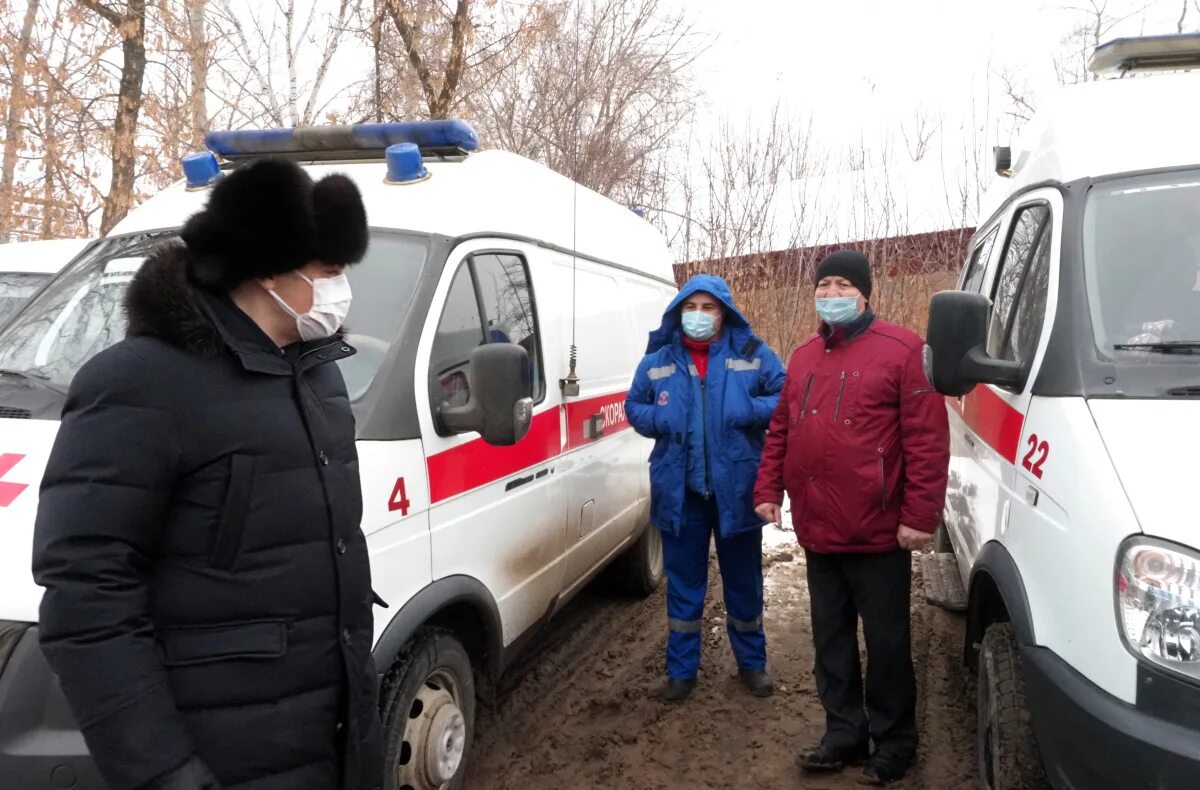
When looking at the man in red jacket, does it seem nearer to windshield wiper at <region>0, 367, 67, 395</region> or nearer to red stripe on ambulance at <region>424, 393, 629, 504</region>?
red stripe on ambulance at <region>424, 393, 629, 504</region>

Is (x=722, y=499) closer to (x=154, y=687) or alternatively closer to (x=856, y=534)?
(x=856, y=534)

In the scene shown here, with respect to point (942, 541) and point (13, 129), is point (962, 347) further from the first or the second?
point (13, 129)

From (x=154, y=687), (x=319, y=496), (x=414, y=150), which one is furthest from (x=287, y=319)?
(x=414, y=150)

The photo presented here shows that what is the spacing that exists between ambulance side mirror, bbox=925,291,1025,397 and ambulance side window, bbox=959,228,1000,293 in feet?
5.05

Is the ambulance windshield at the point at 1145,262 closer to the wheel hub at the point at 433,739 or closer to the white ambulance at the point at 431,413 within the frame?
the white ambulance at the point at 431,413

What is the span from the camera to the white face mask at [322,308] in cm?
181

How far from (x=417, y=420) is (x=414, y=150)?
1.16 metres

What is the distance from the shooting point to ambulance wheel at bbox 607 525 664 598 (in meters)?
5.92

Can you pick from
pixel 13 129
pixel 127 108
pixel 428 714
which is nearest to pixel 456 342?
pixel 428 714

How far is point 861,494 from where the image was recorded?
338 centimetres

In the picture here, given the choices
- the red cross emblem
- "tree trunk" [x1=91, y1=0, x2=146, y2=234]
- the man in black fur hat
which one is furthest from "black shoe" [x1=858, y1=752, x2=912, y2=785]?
"tree trunk" [x1=91, y1=0, x2=146, y2=234]

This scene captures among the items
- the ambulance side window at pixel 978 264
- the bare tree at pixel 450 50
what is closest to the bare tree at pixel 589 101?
the bare tree at pixel 450 50

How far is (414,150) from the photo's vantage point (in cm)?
349

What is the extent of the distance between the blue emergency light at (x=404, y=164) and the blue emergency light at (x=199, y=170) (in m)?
0.81
